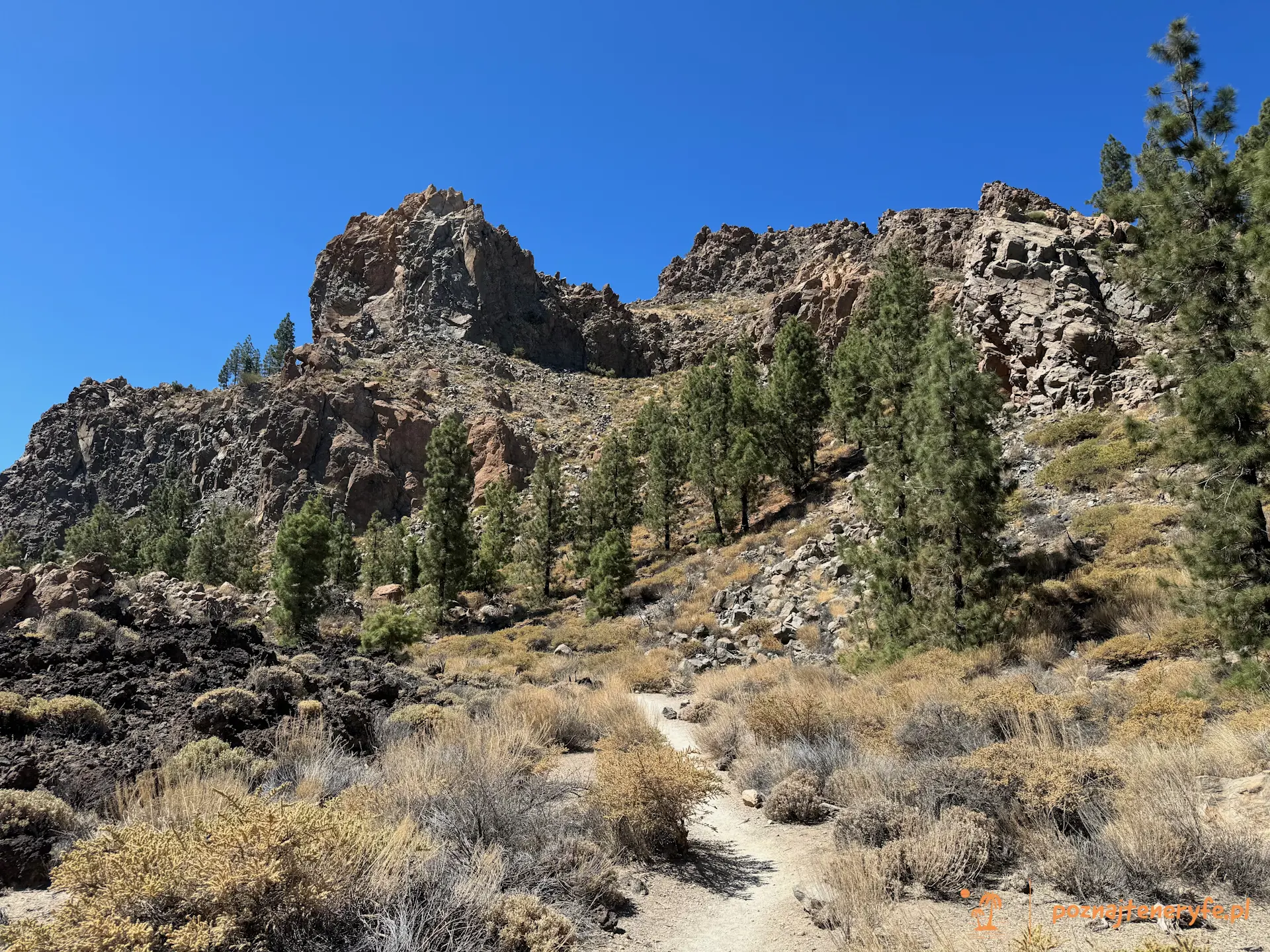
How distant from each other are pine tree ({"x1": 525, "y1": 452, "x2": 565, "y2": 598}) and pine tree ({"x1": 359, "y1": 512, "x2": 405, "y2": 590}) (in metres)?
10.2

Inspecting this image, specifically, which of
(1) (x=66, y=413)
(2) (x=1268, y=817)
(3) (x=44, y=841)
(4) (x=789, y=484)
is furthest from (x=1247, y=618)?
(1) (x=66, y=413)

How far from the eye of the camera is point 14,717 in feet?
24.1

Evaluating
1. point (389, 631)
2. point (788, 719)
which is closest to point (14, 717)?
point (788, 719)

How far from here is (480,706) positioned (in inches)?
469

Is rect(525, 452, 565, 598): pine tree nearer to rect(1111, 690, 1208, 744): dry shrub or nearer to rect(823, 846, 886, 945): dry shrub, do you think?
rect(1111, 690, 1208, 744): dry shrub

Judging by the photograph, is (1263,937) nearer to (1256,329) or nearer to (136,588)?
(1256,329)

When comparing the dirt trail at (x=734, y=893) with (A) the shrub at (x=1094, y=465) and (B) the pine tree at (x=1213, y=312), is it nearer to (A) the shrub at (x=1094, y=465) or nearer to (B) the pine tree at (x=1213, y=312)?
(B) the pine tree at (x=1213, y=312)

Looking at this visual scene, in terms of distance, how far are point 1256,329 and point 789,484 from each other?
27.1 m

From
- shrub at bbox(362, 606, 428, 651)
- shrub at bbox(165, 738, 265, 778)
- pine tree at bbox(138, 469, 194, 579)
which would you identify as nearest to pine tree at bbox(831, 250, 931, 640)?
shrub at bbox(165, 738, 265, 778)

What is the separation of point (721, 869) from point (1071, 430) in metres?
23.9

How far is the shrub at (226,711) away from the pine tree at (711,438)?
89.4ft

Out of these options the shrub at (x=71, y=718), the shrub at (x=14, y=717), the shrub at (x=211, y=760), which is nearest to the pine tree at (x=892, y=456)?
the shrub at (x=211, y=760)

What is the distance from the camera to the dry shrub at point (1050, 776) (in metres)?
5.34

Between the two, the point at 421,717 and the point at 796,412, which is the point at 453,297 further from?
the point at 421,717
